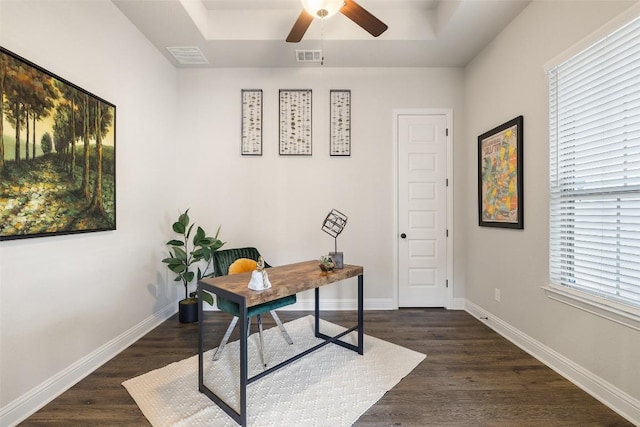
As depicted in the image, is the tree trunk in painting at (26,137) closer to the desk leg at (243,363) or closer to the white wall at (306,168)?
the desk leg at (243,363)

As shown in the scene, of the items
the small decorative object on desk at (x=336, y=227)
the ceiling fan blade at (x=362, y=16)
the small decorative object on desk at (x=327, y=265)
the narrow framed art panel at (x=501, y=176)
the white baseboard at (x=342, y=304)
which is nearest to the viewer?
the ceiling fan blade at (x=362, y=16)

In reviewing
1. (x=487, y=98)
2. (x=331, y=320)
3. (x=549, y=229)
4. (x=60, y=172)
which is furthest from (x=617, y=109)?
(x=60, y=172)

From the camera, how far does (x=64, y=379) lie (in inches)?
71.8

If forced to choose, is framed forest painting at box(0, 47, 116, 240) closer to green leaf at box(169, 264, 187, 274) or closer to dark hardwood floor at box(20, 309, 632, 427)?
green leaf at box(169, 264, 187, 274)

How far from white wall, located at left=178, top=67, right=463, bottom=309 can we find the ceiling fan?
1.26 m

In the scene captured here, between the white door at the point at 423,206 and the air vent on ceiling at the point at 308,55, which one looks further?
the white door at the point at 423,206

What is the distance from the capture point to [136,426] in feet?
4.91

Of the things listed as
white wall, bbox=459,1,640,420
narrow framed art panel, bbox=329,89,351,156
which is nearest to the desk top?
white wall, bbox=459,1,640,420

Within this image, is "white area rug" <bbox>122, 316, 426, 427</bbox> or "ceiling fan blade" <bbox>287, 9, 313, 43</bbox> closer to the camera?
"white area rug" <bbox>122, 316, 426, 427</bbox>

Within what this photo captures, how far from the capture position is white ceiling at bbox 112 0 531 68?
2.44 meters

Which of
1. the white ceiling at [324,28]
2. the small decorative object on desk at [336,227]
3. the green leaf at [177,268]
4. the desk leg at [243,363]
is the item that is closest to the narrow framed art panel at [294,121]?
the white ceiling at [324,28]

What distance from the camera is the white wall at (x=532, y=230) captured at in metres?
1.70

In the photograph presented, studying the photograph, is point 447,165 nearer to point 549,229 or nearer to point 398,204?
point 398,204

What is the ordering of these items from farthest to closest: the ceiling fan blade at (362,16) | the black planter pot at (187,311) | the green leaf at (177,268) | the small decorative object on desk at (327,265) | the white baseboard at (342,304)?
the white baseboard at (342,304), the black planter pot at (187,311), the green leaf at (177,268), the small decorative object on desk at (327,265), the ceiling fan blade at (362,16)
